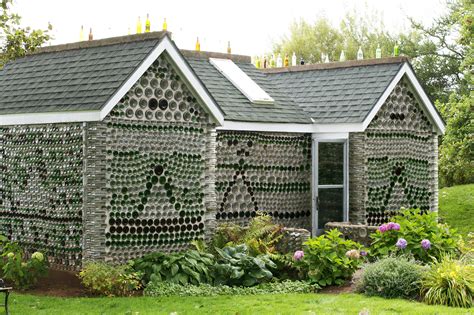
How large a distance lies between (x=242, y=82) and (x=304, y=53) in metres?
33.8

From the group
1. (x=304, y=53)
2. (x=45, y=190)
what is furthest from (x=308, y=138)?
(x=304, y=53)

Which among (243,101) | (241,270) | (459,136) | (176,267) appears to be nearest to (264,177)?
(243,101)

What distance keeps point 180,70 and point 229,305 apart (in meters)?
5.12

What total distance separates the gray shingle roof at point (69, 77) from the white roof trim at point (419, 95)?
6147mm

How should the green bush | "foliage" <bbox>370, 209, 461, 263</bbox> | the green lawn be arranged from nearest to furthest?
the green bush, "foliage" <bbox>370, 209, 461, 263</bbox>, the green lawn

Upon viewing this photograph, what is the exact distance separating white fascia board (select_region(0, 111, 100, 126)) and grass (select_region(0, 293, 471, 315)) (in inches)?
129

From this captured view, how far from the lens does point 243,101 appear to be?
21.7 metres

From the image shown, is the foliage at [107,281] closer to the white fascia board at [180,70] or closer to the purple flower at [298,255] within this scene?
the white fascia board at [180,70]

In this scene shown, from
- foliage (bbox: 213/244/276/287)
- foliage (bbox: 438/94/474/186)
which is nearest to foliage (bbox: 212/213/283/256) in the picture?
foliage (bbox: 213/244/276/287)

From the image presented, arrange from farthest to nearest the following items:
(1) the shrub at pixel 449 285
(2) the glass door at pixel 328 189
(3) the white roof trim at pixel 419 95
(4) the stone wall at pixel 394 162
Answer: (2) the glass door at pixel 328 189 → (4) the stone wall at pixel 394 162 → (3) the white roof trim at pixel 419 95 → (1) the shrub at pixel 449 285

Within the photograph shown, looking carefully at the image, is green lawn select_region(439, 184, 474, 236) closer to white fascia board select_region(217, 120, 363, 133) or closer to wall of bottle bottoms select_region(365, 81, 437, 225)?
wall of bottle bottoms select_region(365, 81, 437, 225)

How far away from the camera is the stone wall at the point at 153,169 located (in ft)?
55.6

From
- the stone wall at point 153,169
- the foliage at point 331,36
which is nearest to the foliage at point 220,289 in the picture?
the stone wall at point 153,169

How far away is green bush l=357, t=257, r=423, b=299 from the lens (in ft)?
50.0
